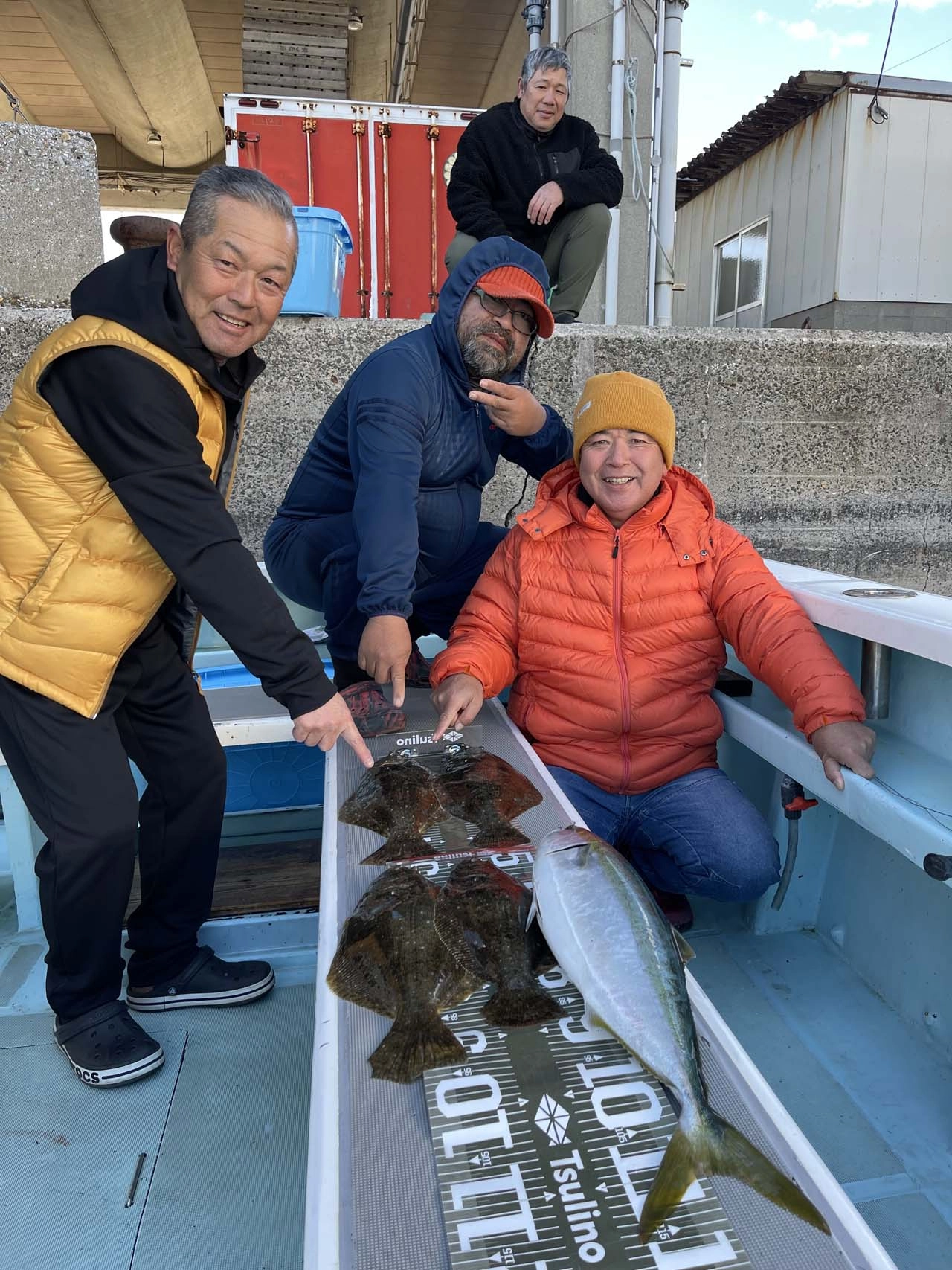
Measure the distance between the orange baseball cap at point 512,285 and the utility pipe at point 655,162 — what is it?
14.0ft

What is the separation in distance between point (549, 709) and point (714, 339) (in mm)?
3017

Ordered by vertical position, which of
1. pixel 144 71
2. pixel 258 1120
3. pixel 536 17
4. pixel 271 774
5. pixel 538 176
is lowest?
pixel 258 1120

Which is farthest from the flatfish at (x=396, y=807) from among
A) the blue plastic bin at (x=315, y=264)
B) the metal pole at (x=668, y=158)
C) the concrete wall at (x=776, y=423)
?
the metal pole at (x=668, y=158)

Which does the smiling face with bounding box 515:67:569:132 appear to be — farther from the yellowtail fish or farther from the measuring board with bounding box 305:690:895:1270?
the measuring board with bounding box 305:690:895:1270

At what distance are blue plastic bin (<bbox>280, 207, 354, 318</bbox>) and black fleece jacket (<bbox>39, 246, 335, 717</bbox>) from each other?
8.23 ft

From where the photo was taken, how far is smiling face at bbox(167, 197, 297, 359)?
1.83 meters

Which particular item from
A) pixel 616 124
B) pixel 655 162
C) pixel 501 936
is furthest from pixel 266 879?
pixel 655 162

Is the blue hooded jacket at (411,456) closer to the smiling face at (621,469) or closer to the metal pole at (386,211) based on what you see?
the smiling face at (621,469)

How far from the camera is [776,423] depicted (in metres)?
4.82

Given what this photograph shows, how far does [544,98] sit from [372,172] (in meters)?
3.04

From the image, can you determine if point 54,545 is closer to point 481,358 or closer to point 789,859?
point 481,358

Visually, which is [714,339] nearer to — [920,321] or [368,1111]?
[368,1111]

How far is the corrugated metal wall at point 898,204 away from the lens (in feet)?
29.5

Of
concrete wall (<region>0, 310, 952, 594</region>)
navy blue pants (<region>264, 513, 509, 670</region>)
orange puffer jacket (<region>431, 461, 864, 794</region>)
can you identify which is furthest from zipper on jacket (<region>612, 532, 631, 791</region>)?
concrete wall (<region>0, 310, 952, 594</region>)
